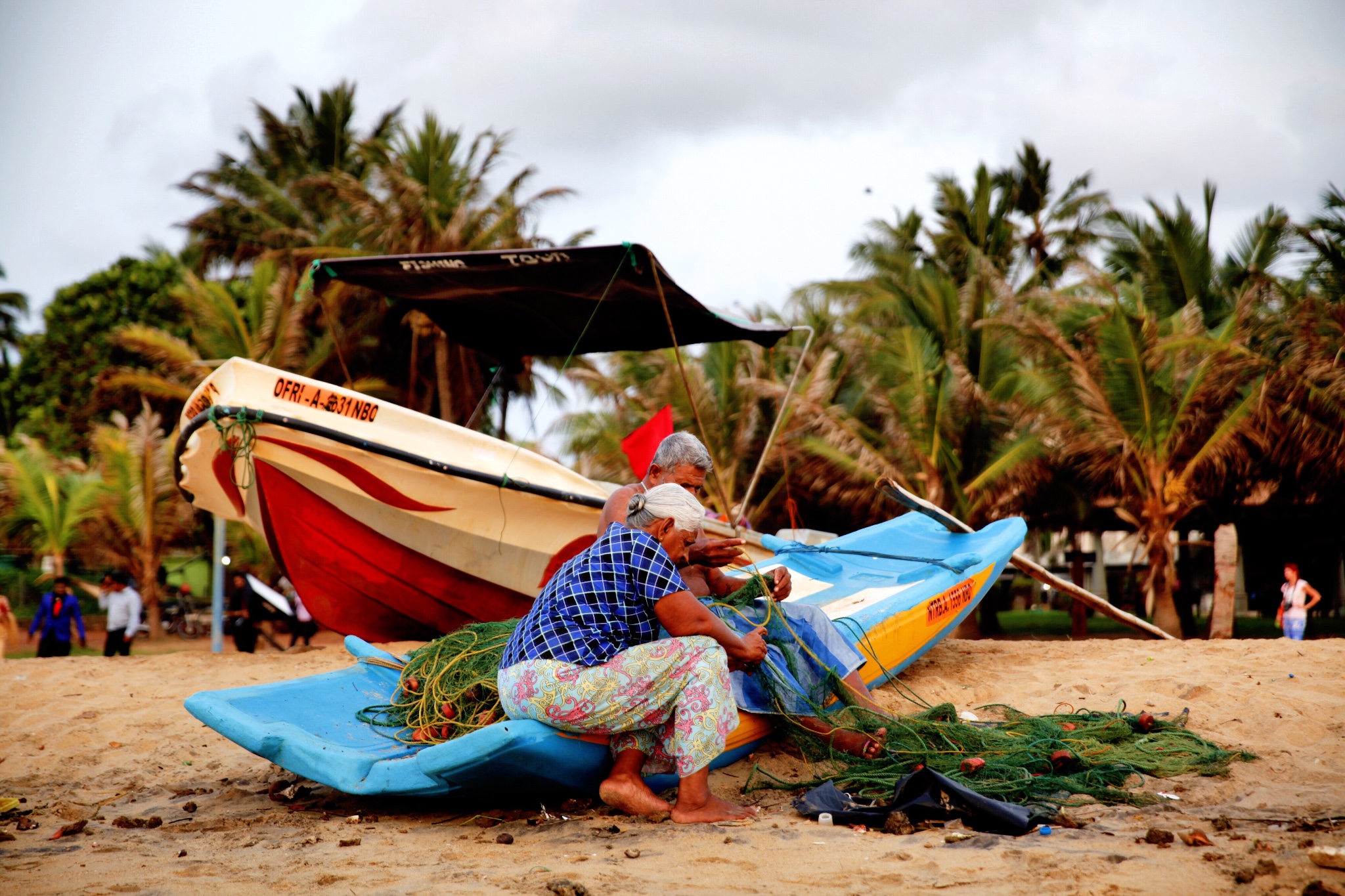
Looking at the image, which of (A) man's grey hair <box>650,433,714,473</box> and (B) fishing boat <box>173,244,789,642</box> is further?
(B) fishing boat <box>173,244,789,642</box>

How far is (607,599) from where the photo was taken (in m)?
3.38

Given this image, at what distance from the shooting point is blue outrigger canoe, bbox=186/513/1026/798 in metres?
3.43

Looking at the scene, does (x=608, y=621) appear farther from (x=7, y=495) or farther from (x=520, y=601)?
(x=7, y=495)

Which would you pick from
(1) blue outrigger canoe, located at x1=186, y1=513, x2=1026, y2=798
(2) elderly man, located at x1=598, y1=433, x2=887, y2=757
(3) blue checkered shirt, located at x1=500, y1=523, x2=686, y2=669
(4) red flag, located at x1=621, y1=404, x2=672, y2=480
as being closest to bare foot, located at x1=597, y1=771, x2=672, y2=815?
(1) blue outrigger canoe, located at x1=186, y1=513, x2=1026, y2=798

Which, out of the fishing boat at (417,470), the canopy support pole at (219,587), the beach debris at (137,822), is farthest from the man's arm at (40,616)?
the beach debris at (137,822)

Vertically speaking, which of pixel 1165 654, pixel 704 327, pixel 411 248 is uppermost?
pixel 411 248

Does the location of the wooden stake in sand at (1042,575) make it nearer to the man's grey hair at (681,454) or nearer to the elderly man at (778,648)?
the elderly man at (778,648)

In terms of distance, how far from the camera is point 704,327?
7.57m

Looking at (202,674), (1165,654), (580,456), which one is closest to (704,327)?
(1165,654)

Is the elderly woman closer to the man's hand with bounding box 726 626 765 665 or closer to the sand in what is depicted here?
the man's hand with bounding box 726 626 765 665

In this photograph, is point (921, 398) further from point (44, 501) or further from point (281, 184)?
point (281, 184)

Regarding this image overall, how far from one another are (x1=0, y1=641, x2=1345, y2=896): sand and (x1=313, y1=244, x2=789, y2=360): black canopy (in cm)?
292

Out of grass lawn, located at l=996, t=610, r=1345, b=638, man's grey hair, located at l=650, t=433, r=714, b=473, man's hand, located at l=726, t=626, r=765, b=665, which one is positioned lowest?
grass lawn, located at l=996, t=610, r=1345, b=638

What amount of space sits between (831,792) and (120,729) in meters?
4.01
